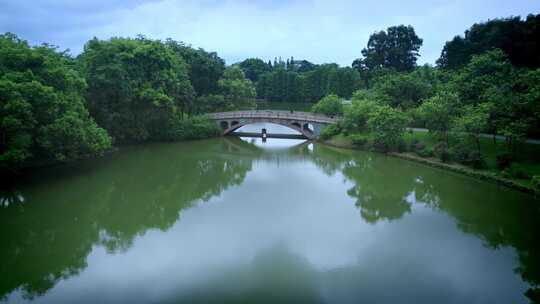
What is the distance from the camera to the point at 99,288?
10453 mm

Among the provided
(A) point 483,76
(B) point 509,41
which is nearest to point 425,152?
(A) point 483,76

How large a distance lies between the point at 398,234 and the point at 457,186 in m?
8.72

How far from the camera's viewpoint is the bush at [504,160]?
71.8ft

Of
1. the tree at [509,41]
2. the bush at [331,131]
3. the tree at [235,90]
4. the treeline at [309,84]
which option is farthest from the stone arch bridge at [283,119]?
the treeline at [309,84]

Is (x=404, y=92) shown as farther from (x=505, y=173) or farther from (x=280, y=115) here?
(x=505, y=173)

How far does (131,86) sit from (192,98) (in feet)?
34.4

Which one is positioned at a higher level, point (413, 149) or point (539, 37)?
point (539, 37)

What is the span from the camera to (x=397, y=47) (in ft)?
185

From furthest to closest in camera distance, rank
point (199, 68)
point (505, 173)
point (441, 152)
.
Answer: point (199, 68) < point (441, 152) < point (505, 173)

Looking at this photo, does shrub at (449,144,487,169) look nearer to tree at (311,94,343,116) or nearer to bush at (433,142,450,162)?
bush at (433,142,450,162)

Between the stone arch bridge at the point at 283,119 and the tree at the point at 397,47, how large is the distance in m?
24.9

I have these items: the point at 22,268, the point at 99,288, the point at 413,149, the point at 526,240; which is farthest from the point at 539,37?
the point at 22,268

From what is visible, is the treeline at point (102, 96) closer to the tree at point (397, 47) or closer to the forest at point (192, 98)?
the forest at point (192, 98)

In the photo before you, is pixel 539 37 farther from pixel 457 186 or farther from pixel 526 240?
pixel 526 240
